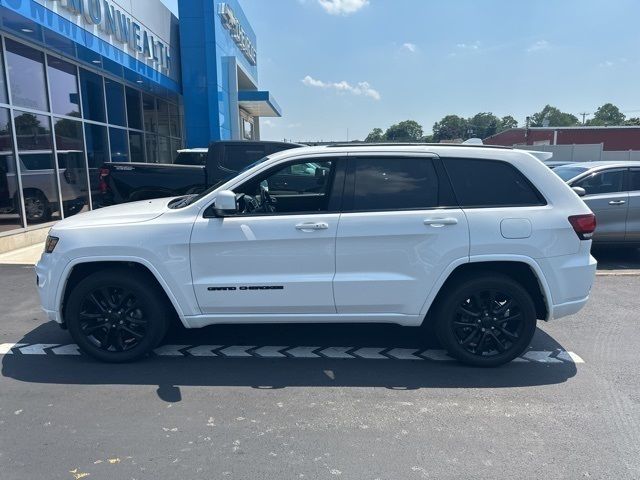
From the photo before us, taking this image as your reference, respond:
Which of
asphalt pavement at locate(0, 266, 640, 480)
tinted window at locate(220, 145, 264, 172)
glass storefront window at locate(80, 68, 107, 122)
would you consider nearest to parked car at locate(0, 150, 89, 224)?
glass storefront window at locate(80, 68, 107, 122)

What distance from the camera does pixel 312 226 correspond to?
3.86 metres

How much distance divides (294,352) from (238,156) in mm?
5089

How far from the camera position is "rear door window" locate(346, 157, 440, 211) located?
3.98 meters

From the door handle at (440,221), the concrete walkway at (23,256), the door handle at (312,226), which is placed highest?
the door handle at (440,221)

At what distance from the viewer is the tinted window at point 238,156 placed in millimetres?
8602

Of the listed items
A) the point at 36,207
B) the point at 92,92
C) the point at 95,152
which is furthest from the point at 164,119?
the point at 36,207

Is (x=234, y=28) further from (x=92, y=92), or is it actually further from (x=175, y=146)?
(x=92, y=92)

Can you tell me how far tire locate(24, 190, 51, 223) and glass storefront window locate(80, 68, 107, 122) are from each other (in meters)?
3.13

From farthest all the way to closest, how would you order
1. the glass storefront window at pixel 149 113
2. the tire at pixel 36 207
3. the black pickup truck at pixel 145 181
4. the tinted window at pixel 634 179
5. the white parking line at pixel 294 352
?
the glass storefront window at pixel 149 113
the tire at pixel 36 207
the black pickup truck at pixel 145 181
the tinted window at pixel 634 179
the white parking line at pixel 294 352

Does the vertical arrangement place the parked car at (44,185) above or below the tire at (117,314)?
above

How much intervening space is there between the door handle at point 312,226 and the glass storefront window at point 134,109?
1343cm

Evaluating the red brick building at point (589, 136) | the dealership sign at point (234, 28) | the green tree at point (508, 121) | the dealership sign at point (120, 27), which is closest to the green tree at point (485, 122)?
the green tree at point (508, 121)

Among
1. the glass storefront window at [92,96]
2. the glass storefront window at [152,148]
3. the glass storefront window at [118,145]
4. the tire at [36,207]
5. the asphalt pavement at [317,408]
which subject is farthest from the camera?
the glass storefront window at [152,148]

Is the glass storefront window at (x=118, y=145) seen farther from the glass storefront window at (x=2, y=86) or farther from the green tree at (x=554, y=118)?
the green tree at (x=554, y=118)
